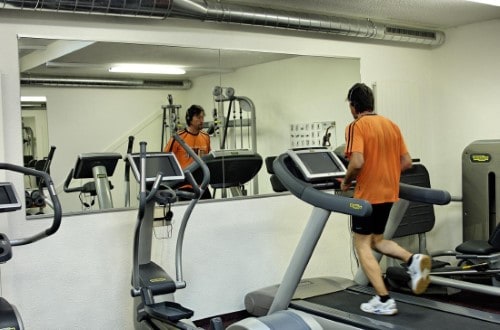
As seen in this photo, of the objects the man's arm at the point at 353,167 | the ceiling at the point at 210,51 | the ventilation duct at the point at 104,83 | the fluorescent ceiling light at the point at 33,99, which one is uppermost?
the ceiling at the point at 210,51

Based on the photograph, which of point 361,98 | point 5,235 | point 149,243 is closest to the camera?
point 5,235

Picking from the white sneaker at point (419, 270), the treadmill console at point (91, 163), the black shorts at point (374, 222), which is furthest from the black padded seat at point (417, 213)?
the treadmill console at point (91, 163)

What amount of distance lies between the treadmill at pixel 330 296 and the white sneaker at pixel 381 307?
0.14 ft

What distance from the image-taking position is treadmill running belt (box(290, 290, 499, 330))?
358cm

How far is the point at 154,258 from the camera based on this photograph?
420 centimetres

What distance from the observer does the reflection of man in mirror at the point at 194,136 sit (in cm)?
439

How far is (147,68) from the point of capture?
13.9 ft

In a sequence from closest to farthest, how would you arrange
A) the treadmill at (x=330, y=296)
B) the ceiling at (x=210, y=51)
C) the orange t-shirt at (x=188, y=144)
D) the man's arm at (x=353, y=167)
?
the treadmill at (x=330, y=296) → the man's arm at (x=353, y=167) → the ceiling at (x=210, y=51) → the orange t-shirt at (x=188, y=144)

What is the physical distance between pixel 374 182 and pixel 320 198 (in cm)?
56

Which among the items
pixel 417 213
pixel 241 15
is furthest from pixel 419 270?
pixel 241 15

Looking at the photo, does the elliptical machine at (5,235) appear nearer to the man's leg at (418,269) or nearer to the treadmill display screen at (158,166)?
the treadmill display screen at (158,166)

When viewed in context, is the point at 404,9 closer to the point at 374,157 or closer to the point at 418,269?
the point at 374,157

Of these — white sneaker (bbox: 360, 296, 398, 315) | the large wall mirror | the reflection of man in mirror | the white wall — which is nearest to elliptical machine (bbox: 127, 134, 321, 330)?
the white wall

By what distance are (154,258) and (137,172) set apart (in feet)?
3.39
